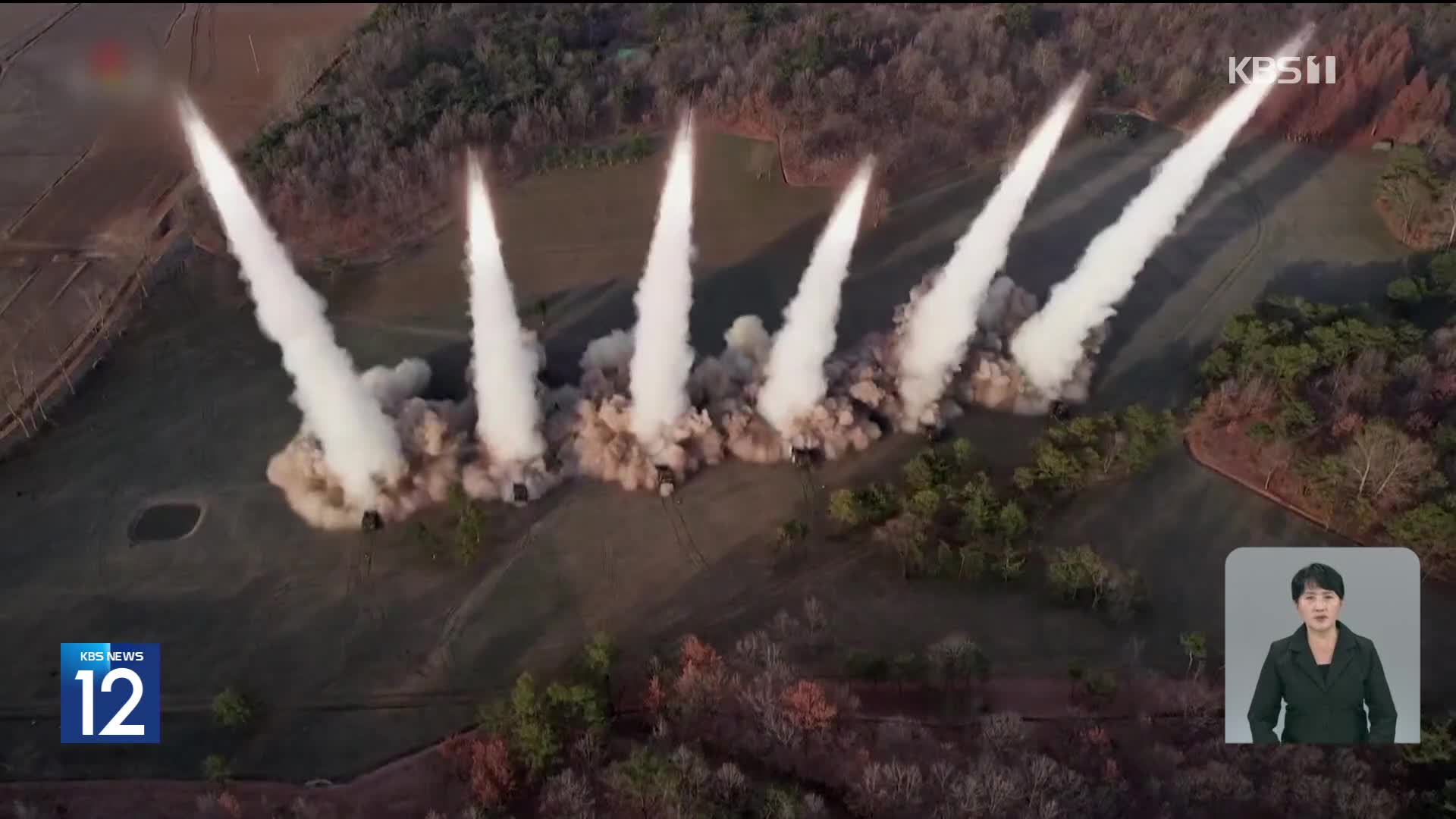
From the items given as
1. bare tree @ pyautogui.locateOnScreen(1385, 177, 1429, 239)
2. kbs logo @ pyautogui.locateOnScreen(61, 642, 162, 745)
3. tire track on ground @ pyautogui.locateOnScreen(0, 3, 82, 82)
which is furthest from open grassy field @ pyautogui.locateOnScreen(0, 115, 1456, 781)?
tire track on ground @ pyautogui.locateOnScreen(0, 3, 82, 82)

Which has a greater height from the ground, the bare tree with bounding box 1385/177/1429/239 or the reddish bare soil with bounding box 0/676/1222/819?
the bare tree with bounding box 1385/177/1429/239

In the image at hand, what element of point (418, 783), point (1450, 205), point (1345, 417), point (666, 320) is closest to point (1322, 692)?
point (1345, 417)

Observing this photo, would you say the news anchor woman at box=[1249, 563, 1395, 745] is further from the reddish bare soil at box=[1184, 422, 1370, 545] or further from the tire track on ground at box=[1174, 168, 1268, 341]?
the tire track on ground at box=[1174, 168, 1268, 341]

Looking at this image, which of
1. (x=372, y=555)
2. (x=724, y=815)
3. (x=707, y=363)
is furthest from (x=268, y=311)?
(x=724, y=815)

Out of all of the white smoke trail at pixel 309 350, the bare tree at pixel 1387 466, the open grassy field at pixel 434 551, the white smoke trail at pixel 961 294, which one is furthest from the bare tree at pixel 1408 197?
the white smoke trail at pixel 309 350

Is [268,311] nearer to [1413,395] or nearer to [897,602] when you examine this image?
[897,602]

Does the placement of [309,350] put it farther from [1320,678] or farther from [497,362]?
[1320,678]

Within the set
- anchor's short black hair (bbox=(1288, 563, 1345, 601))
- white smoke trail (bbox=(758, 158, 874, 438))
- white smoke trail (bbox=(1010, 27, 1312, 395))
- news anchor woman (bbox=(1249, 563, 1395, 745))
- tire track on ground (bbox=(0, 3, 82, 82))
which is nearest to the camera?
news anchor woman (bbox=(1249, 563, 1395, 745))
